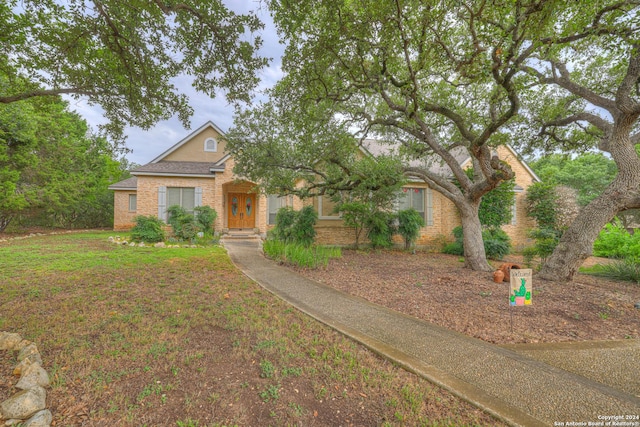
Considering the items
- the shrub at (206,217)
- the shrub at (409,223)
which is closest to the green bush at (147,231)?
the shrub at (206,217)

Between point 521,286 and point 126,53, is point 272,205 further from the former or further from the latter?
point 521,286

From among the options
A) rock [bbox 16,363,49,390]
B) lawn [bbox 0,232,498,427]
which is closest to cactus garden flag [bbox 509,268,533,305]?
lawn [bbox 0,232,498,427]

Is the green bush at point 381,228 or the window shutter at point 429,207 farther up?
the window shutter at point 429,207

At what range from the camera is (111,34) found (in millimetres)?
4746

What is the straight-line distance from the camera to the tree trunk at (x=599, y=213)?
19.4ft

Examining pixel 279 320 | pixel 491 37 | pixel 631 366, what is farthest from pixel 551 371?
pixel 491 37

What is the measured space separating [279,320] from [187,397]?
5.62 feet

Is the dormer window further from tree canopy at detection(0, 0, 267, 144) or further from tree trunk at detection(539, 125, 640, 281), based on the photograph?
tree trunk at detection(539, 125, 640, 281)

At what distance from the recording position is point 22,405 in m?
1.98

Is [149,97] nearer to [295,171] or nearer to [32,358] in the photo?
[295,171]

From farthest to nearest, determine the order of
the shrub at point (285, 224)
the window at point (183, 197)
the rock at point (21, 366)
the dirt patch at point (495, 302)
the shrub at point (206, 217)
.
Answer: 1. the window at point (183, 197)
2. the shrub at point (206, 217)
3. the shrub at point (285, 224)
4. the dirt patch at point (495, 302)
5. the rock at point (21, 366)

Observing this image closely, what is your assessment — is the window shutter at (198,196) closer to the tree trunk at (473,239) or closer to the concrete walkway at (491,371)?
the concrete walkway at (491,371)

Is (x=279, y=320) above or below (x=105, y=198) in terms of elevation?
below

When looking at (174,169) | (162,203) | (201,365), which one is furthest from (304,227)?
(174,169)
